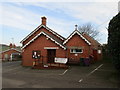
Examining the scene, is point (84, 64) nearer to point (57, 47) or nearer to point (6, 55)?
point (57, 47)

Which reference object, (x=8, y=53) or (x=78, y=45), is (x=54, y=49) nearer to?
(x=78, y=45)

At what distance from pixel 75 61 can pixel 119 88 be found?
458 inches

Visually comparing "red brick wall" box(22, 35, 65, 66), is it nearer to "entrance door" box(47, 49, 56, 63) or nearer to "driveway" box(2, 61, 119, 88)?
"entrance door" box(47, 49, 56, 63)

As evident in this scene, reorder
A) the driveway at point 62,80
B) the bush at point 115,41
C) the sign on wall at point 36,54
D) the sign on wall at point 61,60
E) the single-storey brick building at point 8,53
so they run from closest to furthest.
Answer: the driveway at point 62,80, the bush at point 115,41, the sign on wall at point 61,60, the sign on wall at point 36,54, the single-storey brick building at point 8,53

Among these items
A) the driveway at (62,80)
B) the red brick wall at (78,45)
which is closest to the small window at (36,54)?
the red brick wall at (78,45)

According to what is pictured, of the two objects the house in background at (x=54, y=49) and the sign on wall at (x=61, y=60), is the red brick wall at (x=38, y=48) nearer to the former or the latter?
the house in background at (x=54, y=49)

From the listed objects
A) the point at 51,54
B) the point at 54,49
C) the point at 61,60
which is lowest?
the point at 61,60

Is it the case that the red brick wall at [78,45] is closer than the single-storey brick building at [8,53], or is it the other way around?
the red brick wall at [78,45]

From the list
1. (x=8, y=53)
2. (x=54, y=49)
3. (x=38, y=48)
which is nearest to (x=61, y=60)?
(x=54, y=49)

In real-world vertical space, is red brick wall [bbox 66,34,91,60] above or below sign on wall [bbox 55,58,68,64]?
above

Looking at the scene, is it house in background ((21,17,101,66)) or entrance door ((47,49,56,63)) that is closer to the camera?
house in background ((21,17,101,66))

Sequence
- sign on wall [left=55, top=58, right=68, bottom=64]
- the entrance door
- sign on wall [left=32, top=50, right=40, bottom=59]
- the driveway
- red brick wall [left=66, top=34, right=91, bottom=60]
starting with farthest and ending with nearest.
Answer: the entrance door
red brick wall [left=66, top=34, right=91, bottom=60]
sign on wall [left=32, top=50, right=40, bottom=59]
sign on wall [left=55, top=58, right=68, bottom=64]
the driveway

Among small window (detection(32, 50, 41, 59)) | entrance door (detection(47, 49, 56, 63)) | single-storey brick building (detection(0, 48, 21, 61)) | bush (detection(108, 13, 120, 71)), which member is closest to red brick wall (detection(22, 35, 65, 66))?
small window (detection(32, 50, 41, 59))

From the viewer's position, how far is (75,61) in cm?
2123
